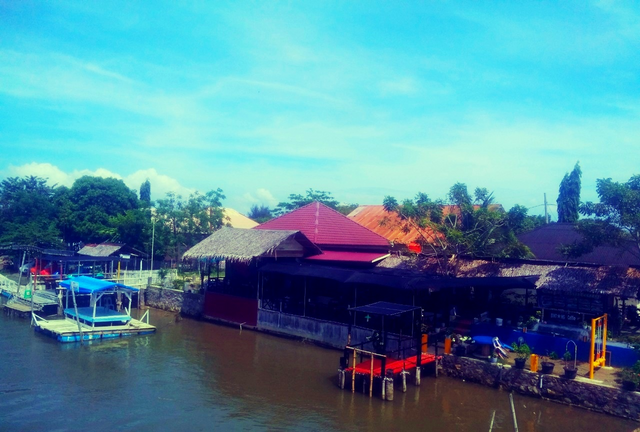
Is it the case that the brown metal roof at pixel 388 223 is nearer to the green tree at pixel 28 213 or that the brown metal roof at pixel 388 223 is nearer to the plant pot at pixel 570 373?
the plant pot at pixel 570 373

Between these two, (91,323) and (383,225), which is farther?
(383,225)

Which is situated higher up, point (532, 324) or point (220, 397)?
point (532, 324)

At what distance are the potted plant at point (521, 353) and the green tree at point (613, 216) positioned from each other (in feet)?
13.4

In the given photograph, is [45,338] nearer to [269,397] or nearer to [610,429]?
[269,397]

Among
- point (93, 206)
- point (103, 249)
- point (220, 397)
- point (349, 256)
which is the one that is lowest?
point (220, 397)

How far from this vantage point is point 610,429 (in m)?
12.1

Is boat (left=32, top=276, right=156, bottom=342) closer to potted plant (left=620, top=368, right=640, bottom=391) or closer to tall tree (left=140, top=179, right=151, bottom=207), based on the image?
potted plant (left=620, top=368, right=640, bottom=391)

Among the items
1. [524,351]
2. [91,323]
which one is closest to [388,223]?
[524,351]

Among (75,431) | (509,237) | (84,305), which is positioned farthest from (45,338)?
(509,237)

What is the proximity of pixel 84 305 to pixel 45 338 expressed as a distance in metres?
6.41

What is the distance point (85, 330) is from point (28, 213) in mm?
27256

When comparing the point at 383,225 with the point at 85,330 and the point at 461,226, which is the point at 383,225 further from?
the point at 85,330

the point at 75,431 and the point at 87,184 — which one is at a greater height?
the point at 87,184

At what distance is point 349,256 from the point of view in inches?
907
